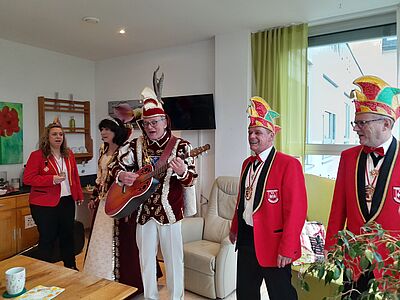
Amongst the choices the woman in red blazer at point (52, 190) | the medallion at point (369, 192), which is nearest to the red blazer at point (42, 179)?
the woman in red blazer at point (52, 190)

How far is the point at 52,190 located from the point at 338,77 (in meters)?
3.06

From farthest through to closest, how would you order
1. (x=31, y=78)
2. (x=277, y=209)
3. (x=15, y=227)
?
(x=31, y=78) < (x=15, y=227) < (x=277, y=209)

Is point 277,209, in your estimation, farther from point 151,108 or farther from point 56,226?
point 56,226

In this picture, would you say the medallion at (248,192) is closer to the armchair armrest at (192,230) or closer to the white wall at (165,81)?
the armchair armrest at (192,230)

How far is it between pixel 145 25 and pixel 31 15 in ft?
3.55

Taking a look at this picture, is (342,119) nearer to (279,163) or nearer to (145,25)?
(279,163)

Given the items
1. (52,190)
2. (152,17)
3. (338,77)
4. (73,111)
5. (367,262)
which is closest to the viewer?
(367,262)

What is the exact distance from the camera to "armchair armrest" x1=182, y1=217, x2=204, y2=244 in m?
3.04

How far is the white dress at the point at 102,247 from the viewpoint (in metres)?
2.66

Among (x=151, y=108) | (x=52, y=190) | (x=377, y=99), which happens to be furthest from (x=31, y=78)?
(x=377, y=99)

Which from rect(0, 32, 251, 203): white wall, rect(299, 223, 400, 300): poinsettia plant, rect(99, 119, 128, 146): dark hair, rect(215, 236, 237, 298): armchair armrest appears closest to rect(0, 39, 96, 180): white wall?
rect(0, 32, 251, 203): white wall

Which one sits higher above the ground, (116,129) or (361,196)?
(116,129)

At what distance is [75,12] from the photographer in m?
2.95

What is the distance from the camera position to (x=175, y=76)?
13.6 ft
